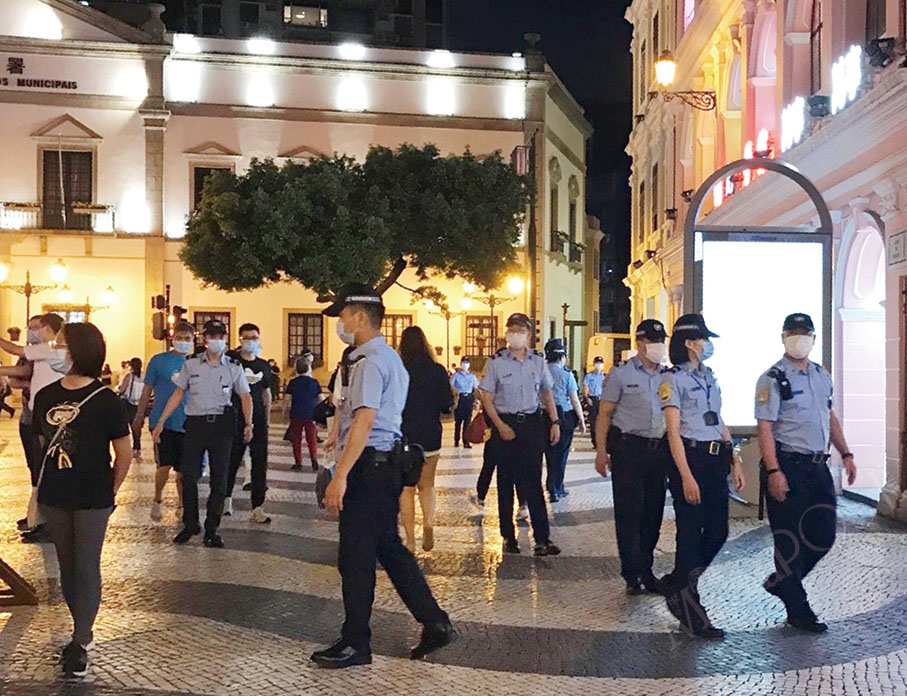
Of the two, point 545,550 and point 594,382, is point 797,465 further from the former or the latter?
point 594,382

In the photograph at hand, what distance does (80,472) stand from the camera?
5656mm

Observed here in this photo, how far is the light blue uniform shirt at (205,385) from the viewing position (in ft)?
30.6

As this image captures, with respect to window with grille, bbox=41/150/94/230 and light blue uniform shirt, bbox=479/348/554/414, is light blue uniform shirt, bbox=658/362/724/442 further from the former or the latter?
window with grille, bbox=41/150/94/230

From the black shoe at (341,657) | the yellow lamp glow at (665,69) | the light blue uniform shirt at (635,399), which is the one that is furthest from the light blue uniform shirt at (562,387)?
the black shoe at (341,657)

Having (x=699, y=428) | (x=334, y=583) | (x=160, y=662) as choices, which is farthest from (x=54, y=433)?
(x=699, y=428)

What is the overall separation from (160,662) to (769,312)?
276 inches

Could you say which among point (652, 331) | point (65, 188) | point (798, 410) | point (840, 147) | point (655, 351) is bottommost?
point (798, 410)

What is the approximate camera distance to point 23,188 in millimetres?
37062

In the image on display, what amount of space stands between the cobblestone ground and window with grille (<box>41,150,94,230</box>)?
28506 mm

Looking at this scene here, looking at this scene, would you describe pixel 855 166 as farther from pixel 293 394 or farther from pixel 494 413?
pixel 293 394

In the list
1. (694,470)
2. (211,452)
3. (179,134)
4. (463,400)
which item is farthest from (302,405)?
(179,134)

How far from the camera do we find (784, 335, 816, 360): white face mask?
685cm

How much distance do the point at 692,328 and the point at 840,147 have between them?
22.5ft

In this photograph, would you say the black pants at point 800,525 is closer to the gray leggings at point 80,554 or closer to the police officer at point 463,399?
the gray leggings at point 80,554
